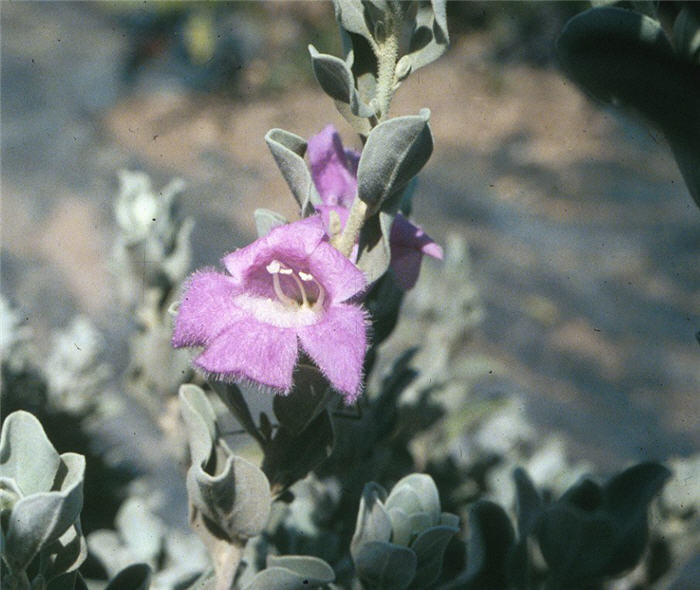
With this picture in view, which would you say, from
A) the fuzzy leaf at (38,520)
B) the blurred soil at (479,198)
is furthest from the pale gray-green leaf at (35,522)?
the blurred soil at (479,198)

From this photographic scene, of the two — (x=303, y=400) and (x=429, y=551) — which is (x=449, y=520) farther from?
(x=303, y=400)

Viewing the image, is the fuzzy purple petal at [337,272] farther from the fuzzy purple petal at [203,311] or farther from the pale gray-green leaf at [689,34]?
the pale gray-green leaf at [689,34]

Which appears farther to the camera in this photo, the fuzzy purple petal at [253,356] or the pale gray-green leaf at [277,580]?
the pale gray-green leaf at [277,580]

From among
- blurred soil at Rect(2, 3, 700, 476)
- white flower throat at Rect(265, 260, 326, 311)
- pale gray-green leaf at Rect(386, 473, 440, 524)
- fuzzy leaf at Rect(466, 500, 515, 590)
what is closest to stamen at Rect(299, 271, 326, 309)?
white flower throat at Rect(265, 260, 326, 311)

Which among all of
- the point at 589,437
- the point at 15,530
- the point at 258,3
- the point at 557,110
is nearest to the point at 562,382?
the point at 589,437

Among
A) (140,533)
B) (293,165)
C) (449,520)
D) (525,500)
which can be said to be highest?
(293,165)

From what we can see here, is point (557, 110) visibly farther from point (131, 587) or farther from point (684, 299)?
point (131, 587)

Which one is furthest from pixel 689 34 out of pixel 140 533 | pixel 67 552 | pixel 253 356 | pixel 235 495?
pixel 140 533
